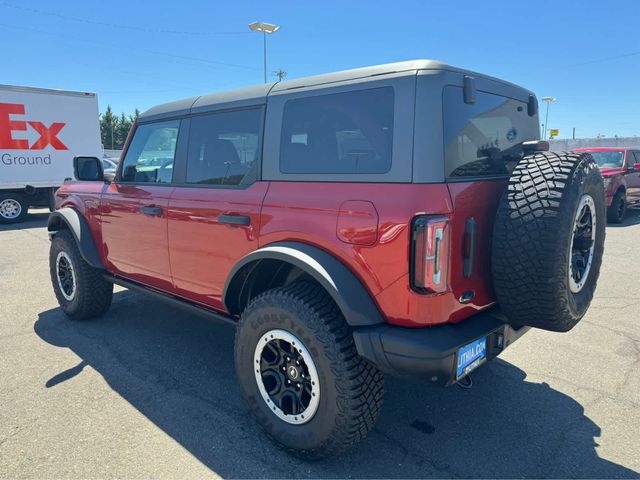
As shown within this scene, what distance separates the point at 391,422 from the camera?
2871 mm

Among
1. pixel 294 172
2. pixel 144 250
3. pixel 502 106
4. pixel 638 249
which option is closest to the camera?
pixel 294 172

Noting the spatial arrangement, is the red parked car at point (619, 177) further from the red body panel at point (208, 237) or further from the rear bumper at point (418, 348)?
the red body panel at point (208, 237)

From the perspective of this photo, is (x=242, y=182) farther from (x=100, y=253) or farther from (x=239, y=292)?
(x=100, y=253)

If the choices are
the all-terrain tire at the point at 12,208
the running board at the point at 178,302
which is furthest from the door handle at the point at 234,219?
the all-terrain tire at the point at 12,208

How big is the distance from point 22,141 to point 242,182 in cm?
1116

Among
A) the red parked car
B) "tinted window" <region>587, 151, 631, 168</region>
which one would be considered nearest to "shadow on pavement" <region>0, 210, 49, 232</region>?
the red parked car

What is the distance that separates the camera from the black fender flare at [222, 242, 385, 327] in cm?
221

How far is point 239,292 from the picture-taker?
9.75ft

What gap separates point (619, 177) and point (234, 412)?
11.5 metres

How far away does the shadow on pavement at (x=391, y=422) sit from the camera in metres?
2.44

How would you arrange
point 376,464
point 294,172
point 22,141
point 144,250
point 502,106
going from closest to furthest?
point 376,464
point 294,172
point 502,106
point 144,250
point 22,141

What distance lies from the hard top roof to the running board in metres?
1.42

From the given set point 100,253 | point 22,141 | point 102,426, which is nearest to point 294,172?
point 102,426

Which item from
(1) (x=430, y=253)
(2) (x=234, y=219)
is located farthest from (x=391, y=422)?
(2) (x=234, y=219)
